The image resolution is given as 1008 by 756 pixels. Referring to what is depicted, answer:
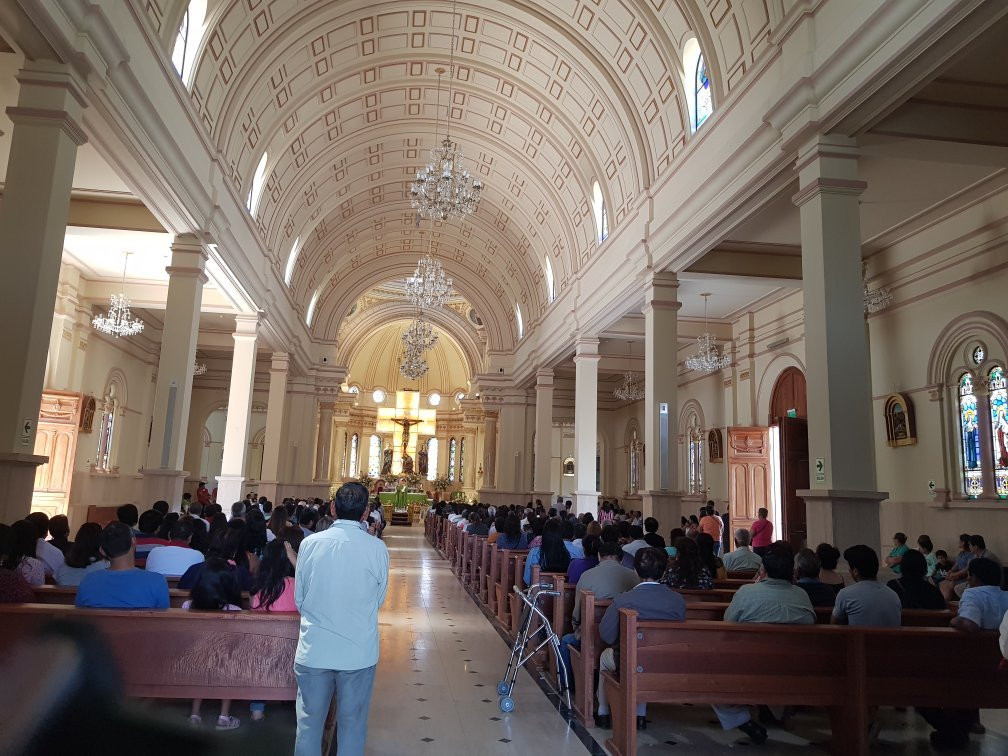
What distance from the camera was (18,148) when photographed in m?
5.51

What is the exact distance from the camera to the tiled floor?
153 inches

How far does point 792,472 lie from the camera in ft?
40.7

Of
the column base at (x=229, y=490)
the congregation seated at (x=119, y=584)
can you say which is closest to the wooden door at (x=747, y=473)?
the column base at (x=229, y=490)

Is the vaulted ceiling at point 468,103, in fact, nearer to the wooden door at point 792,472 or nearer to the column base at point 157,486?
the column base at point 157,486

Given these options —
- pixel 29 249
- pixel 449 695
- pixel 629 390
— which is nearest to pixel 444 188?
pixel 29 249

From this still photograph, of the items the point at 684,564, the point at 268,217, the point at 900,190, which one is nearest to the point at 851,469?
the point at 684,564

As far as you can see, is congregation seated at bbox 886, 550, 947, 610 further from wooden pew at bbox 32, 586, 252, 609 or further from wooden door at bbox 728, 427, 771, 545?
wooden door at bbox 728, 427, 771, 545

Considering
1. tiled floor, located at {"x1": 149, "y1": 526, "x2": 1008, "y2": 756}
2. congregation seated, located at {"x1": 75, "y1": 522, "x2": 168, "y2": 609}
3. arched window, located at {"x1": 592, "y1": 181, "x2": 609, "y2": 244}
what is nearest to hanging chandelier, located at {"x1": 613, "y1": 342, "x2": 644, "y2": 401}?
arched window, located at {"x1": 592, "y1": 181, "x2": 609, "y2": 244}

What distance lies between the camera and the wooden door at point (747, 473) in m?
13.1

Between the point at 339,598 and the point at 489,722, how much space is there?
199 cm

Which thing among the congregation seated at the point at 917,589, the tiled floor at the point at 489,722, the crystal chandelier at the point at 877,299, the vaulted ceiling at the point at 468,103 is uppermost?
the vaulted ceiling at the point at 468,103

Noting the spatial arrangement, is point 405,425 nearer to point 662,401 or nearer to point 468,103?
point 468,103

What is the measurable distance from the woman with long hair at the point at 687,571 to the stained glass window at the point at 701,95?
19.0 ft

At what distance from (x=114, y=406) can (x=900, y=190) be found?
16106mm
